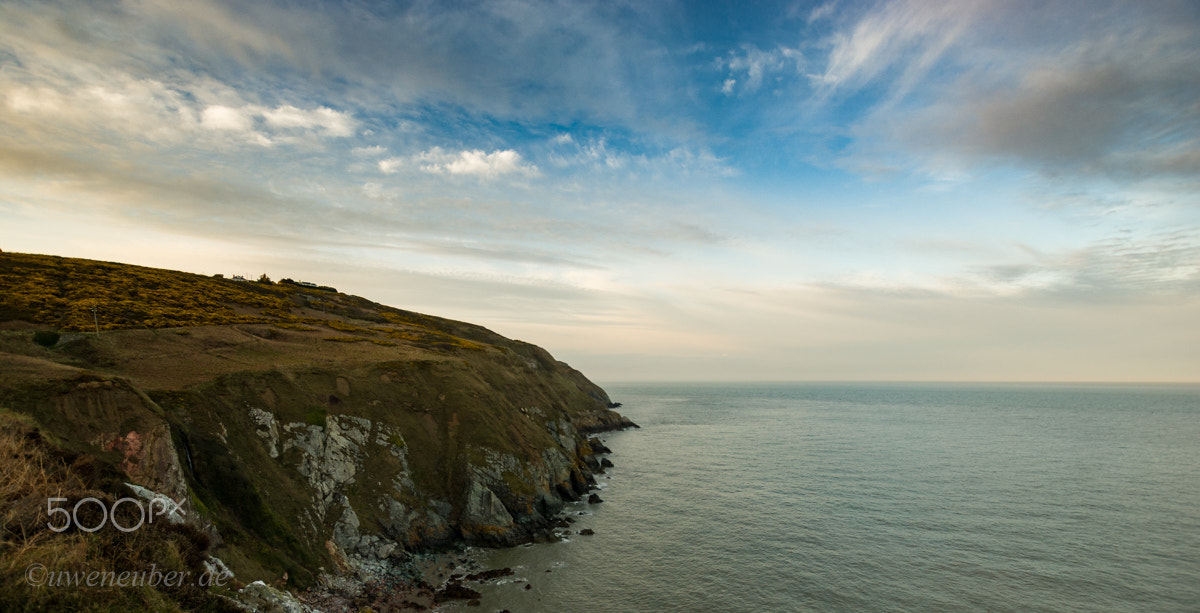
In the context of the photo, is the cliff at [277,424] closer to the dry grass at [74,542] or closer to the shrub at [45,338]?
the shrub at [45,338]

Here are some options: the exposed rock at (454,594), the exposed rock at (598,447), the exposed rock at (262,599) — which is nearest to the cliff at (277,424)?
the exposed rock at (454,594)

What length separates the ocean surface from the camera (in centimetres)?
3534

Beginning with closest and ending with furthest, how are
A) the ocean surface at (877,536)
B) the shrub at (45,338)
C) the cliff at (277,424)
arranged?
1. the cliff at (277,424)
2. the ocean surface at (877,536)
3. the shrub at (45,338)

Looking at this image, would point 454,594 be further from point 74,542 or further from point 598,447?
point 598,447

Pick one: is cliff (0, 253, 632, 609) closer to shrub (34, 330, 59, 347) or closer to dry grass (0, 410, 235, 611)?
shrub (34, 330, 59, 347)

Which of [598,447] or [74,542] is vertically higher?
[74,542]

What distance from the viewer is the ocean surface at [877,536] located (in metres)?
35.3

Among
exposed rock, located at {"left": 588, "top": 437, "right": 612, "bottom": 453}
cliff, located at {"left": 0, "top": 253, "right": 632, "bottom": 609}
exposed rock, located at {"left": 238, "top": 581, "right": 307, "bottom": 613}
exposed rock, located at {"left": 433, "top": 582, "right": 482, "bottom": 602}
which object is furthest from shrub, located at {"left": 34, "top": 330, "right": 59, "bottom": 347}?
exposed rock, located at {"left": 588, "top": 437, "right": 612, "bottom": 453}

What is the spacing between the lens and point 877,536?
4672cm

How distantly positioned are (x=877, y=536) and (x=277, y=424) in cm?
5696

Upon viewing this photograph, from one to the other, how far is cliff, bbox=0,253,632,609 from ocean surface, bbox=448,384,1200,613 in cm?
870

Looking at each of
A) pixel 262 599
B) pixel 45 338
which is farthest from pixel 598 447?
pixel 262 599

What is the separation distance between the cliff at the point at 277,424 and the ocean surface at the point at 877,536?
870 centimetres

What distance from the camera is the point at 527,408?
3078 inches
